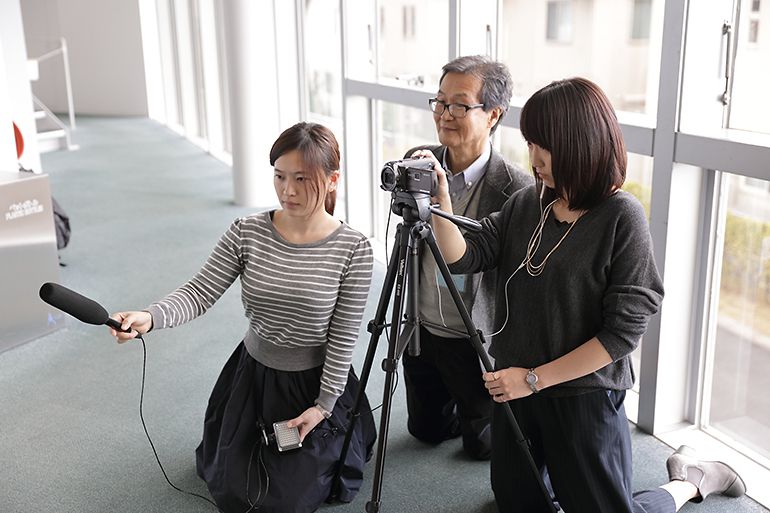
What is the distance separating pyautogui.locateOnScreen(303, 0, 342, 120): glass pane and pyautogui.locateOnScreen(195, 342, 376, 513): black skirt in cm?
367

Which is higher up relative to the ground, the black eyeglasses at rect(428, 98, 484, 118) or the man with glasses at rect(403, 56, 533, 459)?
the black eyeglasses at rect(428, 98, 484, 118)

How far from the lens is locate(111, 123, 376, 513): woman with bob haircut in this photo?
2.36 metres

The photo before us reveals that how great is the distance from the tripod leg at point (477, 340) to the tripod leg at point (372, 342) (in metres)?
0.10

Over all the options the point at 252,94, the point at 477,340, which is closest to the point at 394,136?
the point at 252,94

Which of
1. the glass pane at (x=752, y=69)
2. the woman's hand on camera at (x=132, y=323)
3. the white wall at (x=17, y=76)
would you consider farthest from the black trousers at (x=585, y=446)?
the white wall at (x=17, y=76)

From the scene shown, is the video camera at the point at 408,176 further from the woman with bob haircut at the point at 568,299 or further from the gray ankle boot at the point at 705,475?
the gray ankle boot at the point at 705,475

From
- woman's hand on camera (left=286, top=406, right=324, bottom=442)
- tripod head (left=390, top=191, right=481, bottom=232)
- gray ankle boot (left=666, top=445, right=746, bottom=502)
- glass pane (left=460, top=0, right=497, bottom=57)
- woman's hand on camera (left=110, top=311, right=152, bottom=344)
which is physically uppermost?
glass pane (left=460, top=0, right=497, bottom=57)

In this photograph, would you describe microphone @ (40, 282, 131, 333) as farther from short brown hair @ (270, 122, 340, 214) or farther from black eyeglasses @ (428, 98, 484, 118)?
black eyeglasses @ (428, 98, 484, 118)

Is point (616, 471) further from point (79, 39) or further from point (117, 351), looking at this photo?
point (79, 39)

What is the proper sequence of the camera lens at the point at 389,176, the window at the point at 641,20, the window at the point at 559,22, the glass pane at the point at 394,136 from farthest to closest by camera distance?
the glass pane at the point at 394,136, the window at the point at 559,22, the window at the point at 641,20, the camera lens at the point at 389,176

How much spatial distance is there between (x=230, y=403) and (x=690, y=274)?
63.1 inches

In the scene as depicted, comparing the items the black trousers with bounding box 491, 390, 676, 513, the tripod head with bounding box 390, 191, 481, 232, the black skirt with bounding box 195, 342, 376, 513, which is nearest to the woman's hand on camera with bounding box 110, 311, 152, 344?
the black skirt with bounding box 195, 342, 376, 513

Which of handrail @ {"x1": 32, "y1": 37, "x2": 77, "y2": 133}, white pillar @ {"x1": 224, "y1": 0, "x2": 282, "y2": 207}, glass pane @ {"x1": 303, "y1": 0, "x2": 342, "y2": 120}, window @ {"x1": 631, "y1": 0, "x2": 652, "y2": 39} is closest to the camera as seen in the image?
window @ {"x1": 631, "y1": 0, "x2": 652, "y2": 39}

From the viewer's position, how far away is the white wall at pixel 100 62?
41.1 feet
